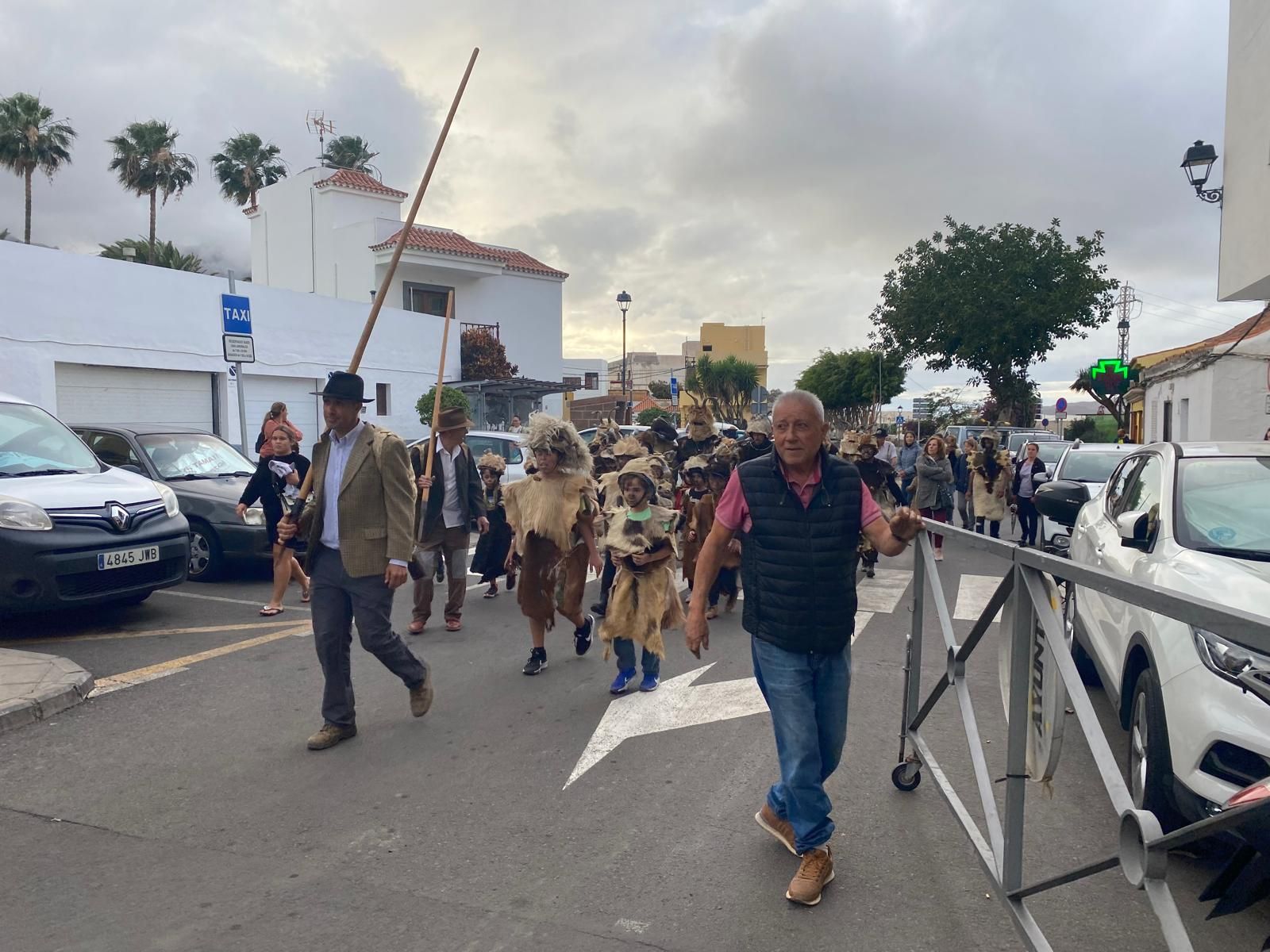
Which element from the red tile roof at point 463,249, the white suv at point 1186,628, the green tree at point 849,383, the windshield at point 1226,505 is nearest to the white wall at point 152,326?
the red tile roof at point 463,249

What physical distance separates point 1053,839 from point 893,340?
3303cm

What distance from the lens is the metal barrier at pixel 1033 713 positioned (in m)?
1.87

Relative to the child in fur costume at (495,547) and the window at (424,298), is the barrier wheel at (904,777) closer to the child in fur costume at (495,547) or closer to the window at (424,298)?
the child in fur costume at (495,547)

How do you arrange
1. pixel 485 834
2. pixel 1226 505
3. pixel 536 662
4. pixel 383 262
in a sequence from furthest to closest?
pixel 383 262 < pixel 536 662 < pixel 1226 505 < pixel 485 834

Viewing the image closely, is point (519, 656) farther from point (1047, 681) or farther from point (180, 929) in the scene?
point (1047, 681)

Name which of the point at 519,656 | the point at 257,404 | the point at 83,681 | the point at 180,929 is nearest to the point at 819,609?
the point at 180,929

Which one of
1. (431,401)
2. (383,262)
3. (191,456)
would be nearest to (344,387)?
(191,456)

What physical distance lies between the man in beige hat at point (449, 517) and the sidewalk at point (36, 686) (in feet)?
8.30

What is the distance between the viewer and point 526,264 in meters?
32.8

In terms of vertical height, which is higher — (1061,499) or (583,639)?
(1061,499)

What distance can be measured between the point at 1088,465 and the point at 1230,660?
1016 cm

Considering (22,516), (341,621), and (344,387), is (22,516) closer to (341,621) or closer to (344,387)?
(341,621)

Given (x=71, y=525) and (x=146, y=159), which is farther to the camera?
(x=146, y=159)

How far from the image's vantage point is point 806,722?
137 inches
